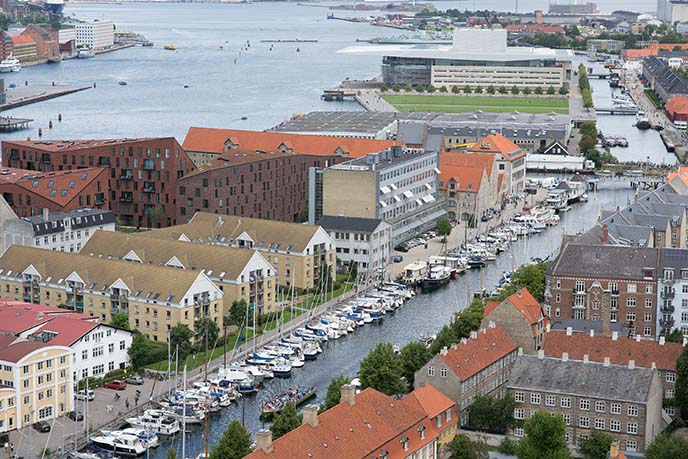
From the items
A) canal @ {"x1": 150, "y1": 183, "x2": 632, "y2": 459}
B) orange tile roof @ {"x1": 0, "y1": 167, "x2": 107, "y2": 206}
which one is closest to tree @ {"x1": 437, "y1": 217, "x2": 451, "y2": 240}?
canal @ {"x1": 150, "y1": 183, "x2": 632, "y2": 459}

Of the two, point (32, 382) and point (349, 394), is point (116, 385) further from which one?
point (349, 394)

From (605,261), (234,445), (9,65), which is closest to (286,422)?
(234,445)

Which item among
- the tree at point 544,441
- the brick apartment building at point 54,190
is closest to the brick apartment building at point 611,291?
the tree at point 544,441

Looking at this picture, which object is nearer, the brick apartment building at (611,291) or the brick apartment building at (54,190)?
the brick apartment building at (611,291)

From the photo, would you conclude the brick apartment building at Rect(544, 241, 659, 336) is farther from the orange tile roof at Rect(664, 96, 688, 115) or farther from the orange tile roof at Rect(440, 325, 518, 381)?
the orange tile roof at Rect(664, 96, 688, 115)

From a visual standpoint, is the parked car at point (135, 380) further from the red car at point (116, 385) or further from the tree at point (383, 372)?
the tree at point (383, 372)

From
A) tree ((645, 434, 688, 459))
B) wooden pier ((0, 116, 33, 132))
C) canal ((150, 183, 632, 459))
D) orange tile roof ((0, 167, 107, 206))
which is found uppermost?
orange tile roof ((0, 167, 107, 206))
